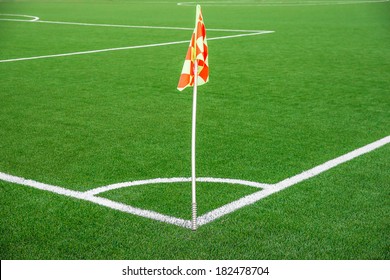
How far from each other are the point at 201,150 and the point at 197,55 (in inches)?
79.3

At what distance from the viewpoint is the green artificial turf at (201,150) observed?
140 inches

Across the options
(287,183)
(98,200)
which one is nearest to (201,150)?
(287,183)

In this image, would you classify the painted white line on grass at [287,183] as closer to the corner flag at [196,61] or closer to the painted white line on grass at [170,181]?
the painted white line on grass at [170,181]

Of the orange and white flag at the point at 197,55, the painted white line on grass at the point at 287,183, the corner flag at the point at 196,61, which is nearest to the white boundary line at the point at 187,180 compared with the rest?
the painted white line on grass at the point at 287,183

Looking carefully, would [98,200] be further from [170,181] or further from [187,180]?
[187,180]

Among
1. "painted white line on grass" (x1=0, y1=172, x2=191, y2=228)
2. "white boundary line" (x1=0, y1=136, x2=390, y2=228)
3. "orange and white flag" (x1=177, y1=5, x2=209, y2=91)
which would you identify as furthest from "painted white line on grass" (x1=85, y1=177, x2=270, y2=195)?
"orange and white flag" (x1=177, y1=5, x2=209, y2=91)

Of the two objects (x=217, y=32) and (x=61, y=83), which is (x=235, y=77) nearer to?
(x=61, y=83)

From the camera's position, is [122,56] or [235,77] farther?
[122,56]

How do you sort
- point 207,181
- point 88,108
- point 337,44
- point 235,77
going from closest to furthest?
point 207,181
point 88,108
point 235,77
point 337,44

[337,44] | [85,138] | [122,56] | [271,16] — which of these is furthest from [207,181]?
[271,16]

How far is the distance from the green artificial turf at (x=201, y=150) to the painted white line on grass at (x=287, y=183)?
3.0 inches

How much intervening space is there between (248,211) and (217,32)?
13282 mm

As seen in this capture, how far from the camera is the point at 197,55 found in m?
3.53

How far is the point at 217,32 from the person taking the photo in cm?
1678
